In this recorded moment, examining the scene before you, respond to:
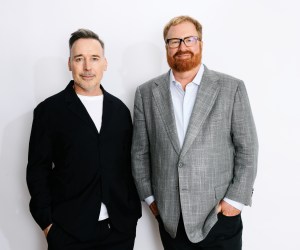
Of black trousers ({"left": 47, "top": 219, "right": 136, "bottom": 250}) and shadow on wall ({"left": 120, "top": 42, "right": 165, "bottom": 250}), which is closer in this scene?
black trousers ({"left": 47, "top": 219, "right": 136, "bottom": 250})

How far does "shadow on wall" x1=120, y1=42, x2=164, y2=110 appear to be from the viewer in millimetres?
2348

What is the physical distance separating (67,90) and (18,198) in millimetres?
957

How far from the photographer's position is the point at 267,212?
2.43 metres

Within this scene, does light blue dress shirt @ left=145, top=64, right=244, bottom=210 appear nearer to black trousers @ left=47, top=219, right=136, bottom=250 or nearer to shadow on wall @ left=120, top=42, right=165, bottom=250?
shadow on wall @ left=120, top=42, right=165, bottom=250

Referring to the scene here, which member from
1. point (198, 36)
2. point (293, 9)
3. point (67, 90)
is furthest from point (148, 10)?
point (293, 9)

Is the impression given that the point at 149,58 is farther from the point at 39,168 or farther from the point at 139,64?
the point at 39,168

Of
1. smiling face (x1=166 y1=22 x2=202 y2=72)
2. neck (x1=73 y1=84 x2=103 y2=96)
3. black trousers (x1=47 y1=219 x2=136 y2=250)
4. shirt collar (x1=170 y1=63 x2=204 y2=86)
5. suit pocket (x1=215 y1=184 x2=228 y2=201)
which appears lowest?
black trousers (x1=47 y1=219 x2=136 y2=250)

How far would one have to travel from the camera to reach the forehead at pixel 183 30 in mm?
1871

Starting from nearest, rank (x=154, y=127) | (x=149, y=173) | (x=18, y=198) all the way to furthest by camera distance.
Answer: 1. (x=154, y=127)
2. (x=149, y=173)
3. (x=18, y=198)

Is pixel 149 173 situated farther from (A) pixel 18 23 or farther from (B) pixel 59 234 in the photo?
(A) pixel 18 23

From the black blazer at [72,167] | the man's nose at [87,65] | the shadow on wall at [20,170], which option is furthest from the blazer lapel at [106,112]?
the shadow on wall at [20,170]

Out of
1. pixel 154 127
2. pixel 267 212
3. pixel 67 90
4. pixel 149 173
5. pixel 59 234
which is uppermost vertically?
pixel 67 90

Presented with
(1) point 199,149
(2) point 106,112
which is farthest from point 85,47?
(1) point 199,149

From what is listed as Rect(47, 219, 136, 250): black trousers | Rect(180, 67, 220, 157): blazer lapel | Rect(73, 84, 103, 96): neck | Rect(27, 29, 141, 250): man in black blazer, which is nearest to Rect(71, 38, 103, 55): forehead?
Rect(27, 29, 141, 250): man in black blazer
